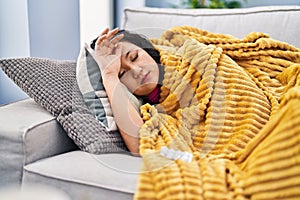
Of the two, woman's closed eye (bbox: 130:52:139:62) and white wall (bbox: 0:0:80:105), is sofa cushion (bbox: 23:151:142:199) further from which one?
white wall (bbox: 0:0:80:105)

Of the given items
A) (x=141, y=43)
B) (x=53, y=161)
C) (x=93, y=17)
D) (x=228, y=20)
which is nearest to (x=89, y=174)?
(x=53, y=161)

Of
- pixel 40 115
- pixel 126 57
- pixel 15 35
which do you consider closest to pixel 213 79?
pixel 126 57

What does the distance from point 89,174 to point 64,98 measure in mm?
331

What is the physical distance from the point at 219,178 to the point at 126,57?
0.60m

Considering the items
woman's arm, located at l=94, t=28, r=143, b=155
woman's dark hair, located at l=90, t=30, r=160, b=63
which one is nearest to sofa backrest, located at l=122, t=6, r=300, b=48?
woman's dark hair, located at l=90, t=30, r=160, b=63

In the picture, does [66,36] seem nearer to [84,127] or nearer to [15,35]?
[15,35]

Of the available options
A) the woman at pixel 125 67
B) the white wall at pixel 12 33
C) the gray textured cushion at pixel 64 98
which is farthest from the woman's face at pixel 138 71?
the white wall at pixel 12 33

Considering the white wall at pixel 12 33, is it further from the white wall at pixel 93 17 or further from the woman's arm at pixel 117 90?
the woman's arm at pixel 117 90

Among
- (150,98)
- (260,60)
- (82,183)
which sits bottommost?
(82,183)

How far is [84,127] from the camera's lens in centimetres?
138

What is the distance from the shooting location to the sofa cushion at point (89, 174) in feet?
3.84

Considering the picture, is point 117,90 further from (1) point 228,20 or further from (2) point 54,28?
(2) point 54,28

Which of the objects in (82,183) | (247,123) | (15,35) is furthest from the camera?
(15,35)

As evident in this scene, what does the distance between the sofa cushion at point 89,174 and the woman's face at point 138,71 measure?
255 millimetres
